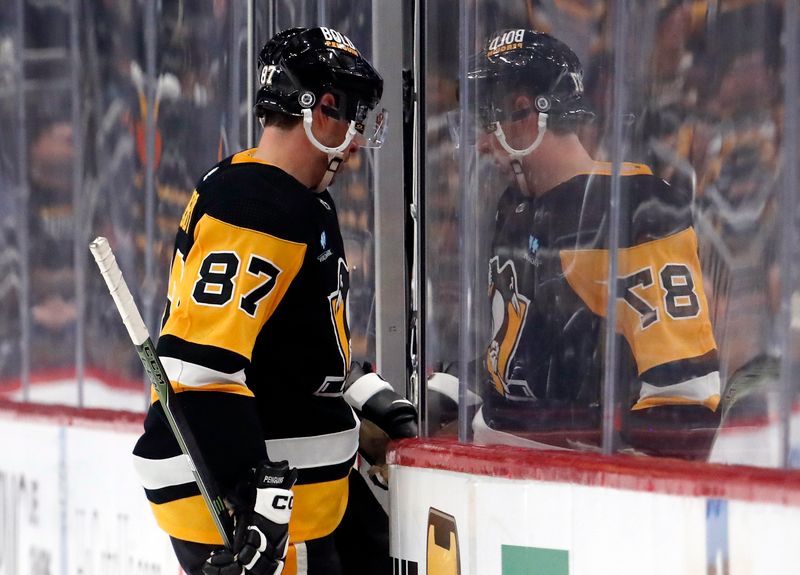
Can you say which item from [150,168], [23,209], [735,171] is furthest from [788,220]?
[23,209]

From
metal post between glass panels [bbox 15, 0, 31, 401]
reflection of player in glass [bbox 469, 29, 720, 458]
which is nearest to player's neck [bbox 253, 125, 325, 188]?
reflection of player in glass [bbox 469, 29, 720, 458]

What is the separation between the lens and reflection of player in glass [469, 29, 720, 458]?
1528 millimetres

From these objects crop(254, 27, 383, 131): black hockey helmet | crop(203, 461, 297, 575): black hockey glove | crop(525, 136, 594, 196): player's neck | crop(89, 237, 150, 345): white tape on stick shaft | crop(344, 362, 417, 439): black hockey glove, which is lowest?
crop(203, 461, 297, 575): black hockey glove

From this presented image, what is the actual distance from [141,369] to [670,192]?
5.26ft

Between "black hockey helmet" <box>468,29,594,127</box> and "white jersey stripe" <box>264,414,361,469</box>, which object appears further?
"white jersey stripe" <box>264,414,361,469</box>

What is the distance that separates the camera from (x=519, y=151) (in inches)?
69.6

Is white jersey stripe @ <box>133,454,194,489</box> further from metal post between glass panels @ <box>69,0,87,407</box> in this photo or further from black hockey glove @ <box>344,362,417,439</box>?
metal post between glass panels @ <box>69,0,87,407</box>

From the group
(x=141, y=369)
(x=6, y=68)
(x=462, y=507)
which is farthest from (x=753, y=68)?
(x=6, y=68)

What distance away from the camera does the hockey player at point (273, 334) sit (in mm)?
1670

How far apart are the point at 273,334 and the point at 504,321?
0.36 m

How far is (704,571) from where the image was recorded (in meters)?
1.44

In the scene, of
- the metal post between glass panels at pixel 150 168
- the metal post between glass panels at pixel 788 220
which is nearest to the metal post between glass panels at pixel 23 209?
the metal post between glass panels at pixel 150 168

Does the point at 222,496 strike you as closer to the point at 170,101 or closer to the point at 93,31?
the point at 170,101

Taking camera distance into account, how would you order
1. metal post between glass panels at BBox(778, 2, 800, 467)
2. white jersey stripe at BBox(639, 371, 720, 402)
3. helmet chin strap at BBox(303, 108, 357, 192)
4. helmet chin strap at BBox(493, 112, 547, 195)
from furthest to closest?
1. helmet chin strap at BBox(303, 108, 357, 192)
2. helmet chin strap at BBox(493, 112, 547, 195)
3. white jersey stripe at BBox(639, 371, 720, 402)
4. metal post between glass panels at BBox(778, 2, 800, 467)
